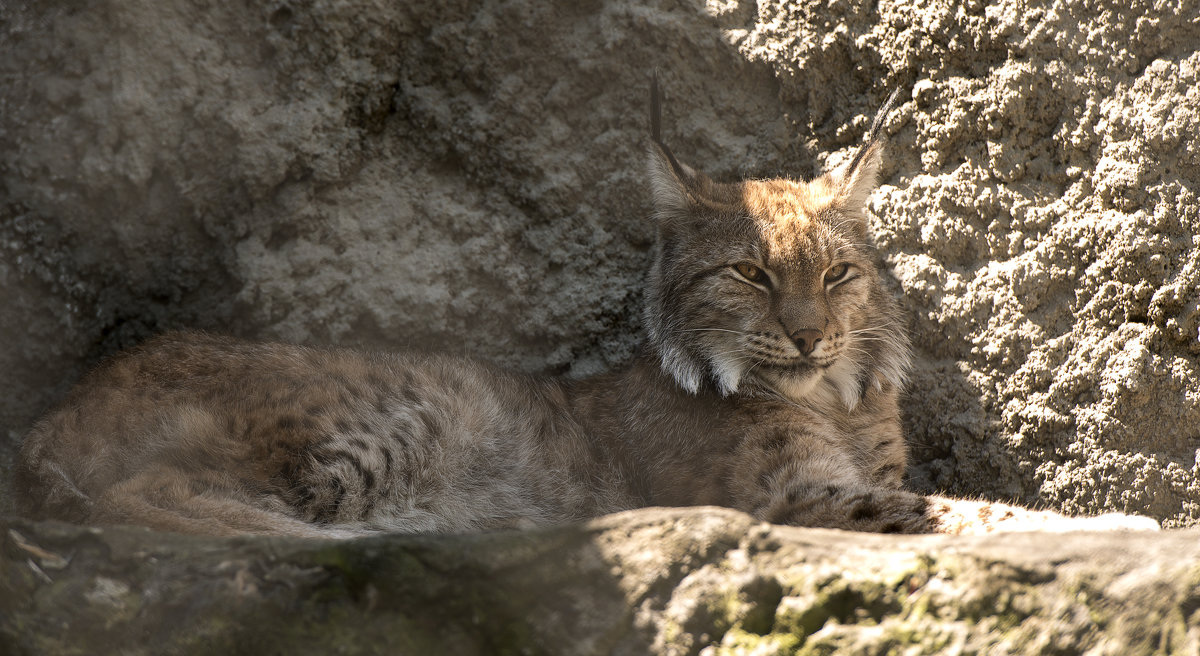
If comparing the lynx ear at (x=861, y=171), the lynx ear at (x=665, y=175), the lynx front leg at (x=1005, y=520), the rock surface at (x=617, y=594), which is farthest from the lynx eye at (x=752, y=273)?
the rock surface at (x=617, y=594)

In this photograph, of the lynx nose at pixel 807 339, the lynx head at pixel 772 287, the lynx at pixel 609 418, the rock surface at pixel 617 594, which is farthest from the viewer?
the lynx head at pixel 772 287

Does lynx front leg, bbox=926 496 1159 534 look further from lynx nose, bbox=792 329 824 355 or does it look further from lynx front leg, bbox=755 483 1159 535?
lynx nose, bbox=792 329 824 355

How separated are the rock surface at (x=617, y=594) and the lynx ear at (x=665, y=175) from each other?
1.91 meters

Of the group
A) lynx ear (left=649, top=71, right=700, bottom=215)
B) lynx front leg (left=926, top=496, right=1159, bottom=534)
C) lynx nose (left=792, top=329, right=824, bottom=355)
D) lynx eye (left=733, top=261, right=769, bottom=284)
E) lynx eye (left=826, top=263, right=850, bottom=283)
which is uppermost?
lynx ear (left=649, top=71, right=700, bottom=215)

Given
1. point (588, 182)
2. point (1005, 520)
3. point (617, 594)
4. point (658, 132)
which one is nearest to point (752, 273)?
point (658, 132)

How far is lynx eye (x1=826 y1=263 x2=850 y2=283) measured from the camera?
363 cm

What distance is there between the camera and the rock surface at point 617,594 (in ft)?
6.17

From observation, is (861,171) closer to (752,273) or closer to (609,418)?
(752,273)

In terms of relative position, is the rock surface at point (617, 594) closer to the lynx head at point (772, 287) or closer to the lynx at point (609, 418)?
the lynx at point (609, 418)

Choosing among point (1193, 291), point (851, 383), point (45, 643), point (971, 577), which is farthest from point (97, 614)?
point (1193, 291)

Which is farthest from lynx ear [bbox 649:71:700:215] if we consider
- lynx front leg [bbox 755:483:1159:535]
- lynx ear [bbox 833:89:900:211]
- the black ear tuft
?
lynx front leg [bbox 755:483:1159:535]

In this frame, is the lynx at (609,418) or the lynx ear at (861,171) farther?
the lynx ear at (861,171)

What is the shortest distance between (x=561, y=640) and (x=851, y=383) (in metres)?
2.10

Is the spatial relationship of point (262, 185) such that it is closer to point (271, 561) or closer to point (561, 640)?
point (271, 561)
